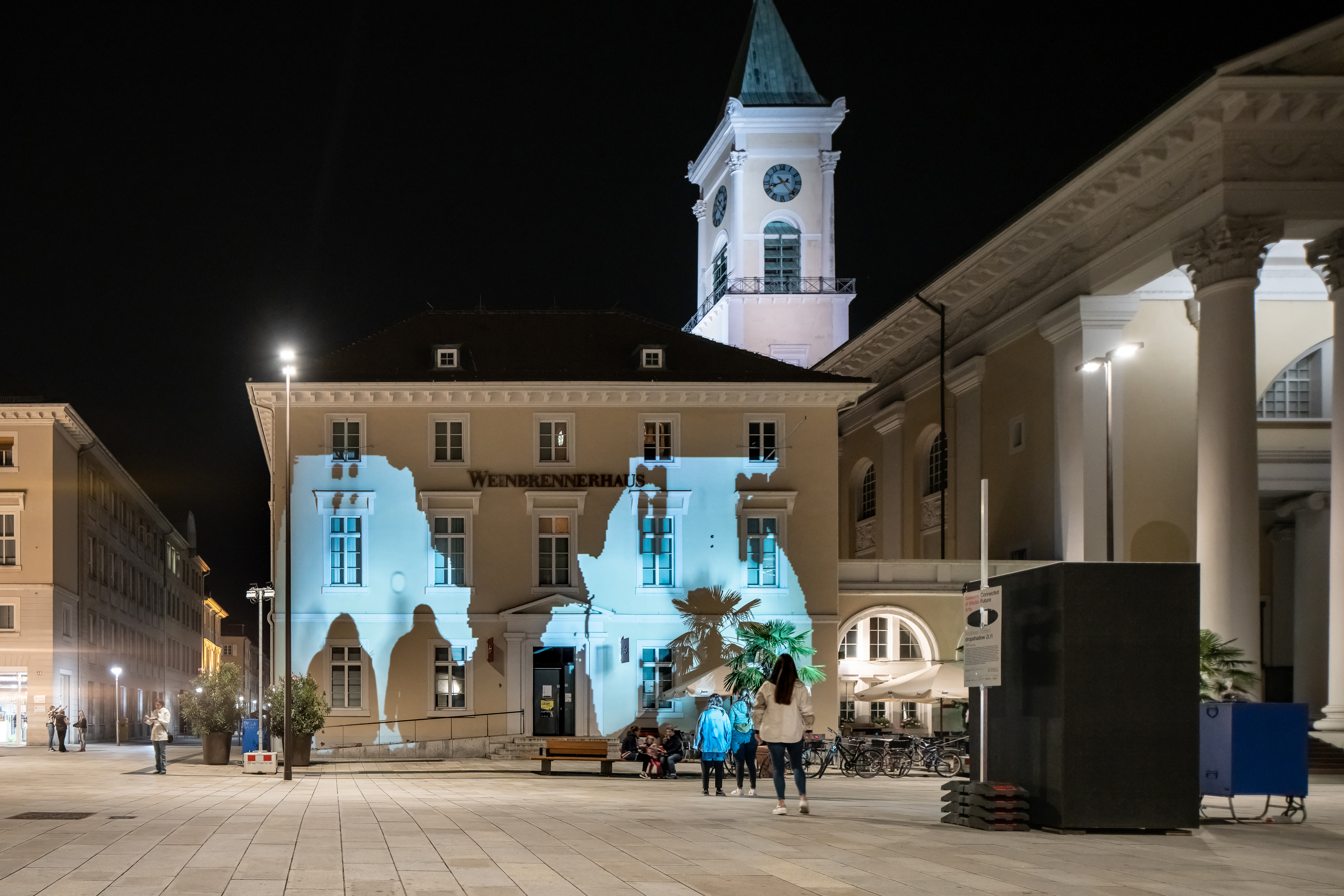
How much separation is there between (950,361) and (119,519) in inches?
1905

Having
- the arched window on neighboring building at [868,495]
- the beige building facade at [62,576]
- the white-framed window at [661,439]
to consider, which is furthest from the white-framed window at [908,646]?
the beige building facade at [62,576]

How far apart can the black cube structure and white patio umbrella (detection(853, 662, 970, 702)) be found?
79.5 ft

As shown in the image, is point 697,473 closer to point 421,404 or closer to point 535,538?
point 535,538

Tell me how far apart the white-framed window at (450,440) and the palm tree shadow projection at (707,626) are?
24.9 feet

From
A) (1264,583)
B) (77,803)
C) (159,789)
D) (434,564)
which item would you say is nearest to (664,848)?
(77,803)

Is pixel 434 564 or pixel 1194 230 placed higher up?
pixel 1194 230

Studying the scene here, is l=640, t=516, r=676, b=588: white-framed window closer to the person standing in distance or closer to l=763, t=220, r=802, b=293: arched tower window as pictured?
the person standing in distance

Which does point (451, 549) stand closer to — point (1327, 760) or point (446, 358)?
point (446, 358)

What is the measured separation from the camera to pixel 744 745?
24.5 meters

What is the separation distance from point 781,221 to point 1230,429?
53.3 m

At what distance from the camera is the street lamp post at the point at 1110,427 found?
107 ft

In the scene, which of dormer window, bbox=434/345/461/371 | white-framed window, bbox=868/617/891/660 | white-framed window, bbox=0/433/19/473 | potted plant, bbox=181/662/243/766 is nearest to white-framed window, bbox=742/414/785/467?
white-framed window, bbox=868/617/891/660

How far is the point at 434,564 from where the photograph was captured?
4772 centimetres

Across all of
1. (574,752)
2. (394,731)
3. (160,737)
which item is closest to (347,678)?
(394,731)
